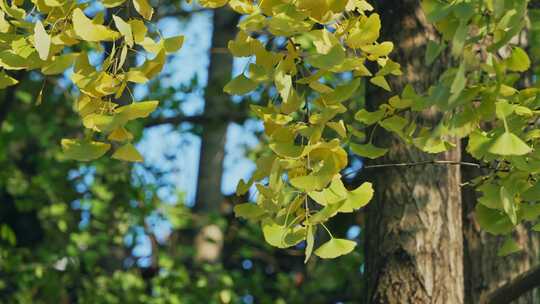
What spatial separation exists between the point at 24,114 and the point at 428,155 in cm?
597

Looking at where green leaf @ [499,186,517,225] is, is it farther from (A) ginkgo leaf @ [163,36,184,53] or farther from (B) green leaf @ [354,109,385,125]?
(A) ginkgo leaf @ [163,36,184,53]

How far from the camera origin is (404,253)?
3.48 meters

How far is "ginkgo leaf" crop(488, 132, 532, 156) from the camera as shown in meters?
2.18

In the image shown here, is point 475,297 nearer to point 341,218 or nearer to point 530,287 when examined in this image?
point 530,287

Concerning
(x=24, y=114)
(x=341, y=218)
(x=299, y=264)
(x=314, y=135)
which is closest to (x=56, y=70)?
(x=314, y=135)

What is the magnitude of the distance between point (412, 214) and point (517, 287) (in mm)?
458

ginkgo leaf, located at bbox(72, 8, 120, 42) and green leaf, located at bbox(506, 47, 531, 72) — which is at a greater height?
ginkgo leaf, located at bbox(72, 8, 120, 42)

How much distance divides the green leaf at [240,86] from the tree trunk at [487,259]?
2089 mm

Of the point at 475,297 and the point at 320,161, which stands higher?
the point at 320,161

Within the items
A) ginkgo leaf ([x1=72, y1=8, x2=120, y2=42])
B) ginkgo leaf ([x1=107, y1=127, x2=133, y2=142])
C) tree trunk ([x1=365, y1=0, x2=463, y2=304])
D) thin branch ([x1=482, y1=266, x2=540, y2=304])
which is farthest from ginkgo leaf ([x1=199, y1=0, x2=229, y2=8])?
thin branch ([x1=482, y1=266, x2=540, y2=304])

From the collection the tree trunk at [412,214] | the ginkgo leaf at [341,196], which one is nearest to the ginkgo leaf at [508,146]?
the ginkgo leaf at [341,196]

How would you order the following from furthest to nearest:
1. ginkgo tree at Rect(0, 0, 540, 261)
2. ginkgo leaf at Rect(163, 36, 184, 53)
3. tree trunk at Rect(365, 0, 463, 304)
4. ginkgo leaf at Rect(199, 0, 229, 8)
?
tree trunk at Rect(365, 0, 463, 304), ginkgo leaf at Rect(199, 0, 229, 8), ginkgo leaf at Rect(163, 36, 184, 53), ginkgo tree at Rect(0, 0, 540, 261)

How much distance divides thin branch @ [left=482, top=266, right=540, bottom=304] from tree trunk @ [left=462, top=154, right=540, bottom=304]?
3.14 ft

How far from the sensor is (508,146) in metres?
2.19
